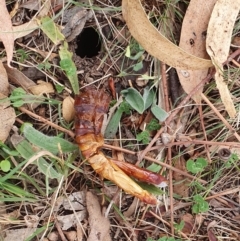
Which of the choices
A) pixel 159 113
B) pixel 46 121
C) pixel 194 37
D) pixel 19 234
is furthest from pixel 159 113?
pixel 19 234

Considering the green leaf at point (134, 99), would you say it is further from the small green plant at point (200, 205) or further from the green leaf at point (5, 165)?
the green leaf at point (5, 165)

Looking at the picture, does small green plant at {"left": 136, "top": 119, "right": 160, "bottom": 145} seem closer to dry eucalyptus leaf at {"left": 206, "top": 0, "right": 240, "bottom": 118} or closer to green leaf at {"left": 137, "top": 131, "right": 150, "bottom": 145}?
green leaf at {"left": 137, "top": 131, "right": 150, "bottom": 145}

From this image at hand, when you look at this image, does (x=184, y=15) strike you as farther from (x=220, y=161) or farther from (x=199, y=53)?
(x=220, y=161)

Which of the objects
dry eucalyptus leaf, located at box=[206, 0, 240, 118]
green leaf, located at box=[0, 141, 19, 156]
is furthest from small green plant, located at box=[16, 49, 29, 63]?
dry eucalyptus leaf, located at box=[206, 0, 240, 118]

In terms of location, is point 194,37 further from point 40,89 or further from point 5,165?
point 5,165

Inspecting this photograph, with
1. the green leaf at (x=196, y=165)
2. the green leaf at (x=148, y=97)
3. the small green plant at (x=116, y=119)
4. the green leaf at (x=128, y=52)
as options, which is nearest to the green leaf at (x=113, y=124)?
the small green plant at (x=116, y=119)

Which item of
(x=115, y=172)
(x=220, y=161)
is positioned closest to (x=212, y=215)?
(x=220, y=161)
